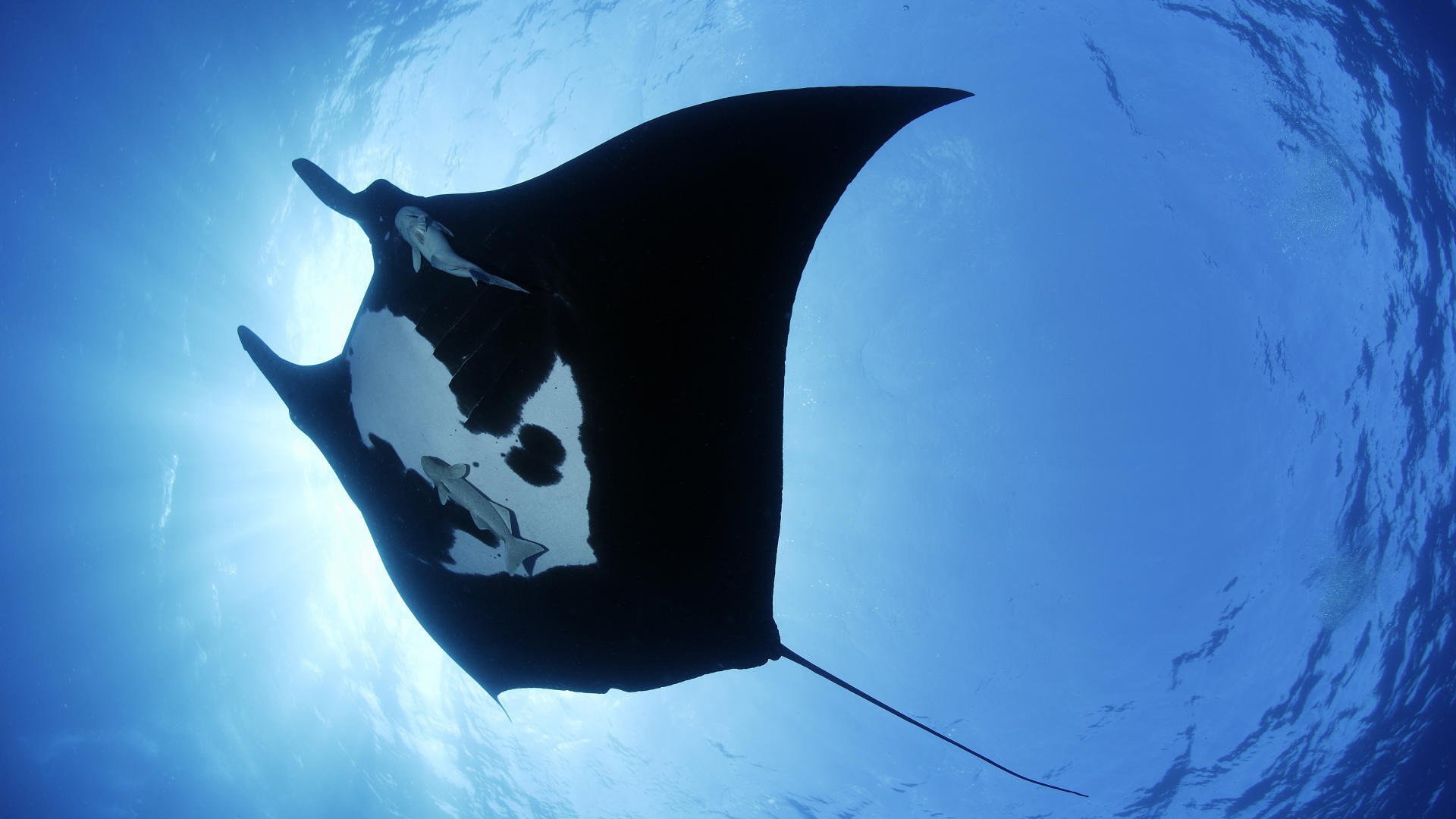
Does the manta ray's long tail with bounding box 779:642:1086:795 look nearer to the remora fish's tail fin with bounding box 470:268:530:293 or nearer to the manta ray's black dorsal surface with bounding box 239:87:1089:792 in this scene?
the manta ray's black dorsal surface with bounding box 239:87:1089:792

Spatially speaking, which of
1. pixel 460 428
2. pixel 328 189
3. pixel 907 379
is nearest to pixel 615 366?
pixel 460 428

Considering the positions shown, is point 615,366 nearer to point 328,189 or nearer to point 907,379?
point 328,189

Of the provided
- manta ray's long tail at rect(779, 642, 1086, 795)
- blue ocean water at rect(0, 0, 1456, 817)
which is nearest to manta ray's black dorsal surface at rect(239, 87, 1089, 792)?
manta ray's long tail at rect(779, 642, 1086, 795)

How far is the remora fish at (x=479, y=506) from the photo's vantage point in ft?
7.21

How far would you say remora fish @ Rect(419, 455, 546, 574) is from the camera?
2197mm

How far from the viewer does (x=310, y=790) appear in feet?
79.1

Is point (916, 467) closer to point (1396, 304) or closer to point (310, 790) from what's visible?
point (1396, 304)

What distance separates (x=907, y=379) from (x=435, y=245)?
8.37 meters

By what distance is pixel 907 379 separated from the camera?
9.53 m

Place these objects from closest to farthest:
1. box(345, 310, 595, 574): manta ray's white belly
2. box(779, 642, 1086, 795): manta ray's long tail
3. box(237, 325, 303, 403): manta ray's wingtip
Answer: box(779, 642, 1086, 795): manta ray's long tail < box(345, 310, 595, 574): manta ray's white belly < box(237, 325, 303, 403): manta ray's wingtip

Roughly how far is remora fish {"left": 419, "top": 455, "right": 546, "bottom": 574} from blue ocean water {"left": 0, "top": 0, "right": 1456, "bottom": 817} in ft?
24.4

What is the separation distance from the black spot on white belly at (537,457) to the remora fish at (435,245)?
1.71ft

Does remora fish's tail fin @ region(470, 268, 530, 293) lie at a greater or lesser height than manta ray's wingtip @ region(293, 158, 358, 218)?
lesser

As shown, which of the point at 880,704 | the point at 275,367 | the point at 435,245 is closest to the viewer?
the point at 880,704
